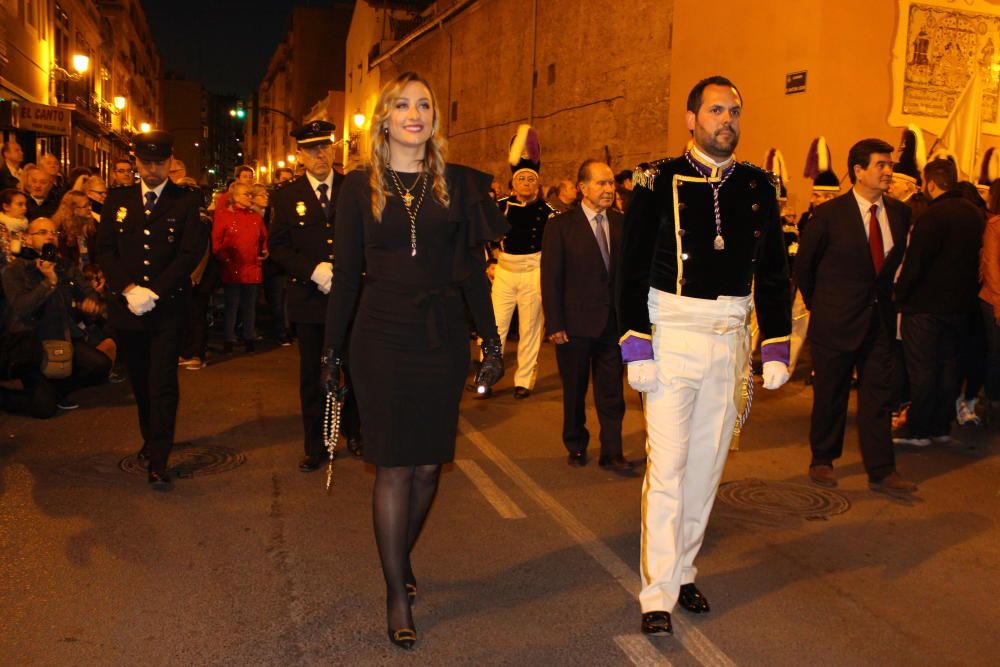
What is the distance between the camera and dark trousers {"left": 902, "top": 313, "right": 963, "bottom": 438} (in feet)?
26.9

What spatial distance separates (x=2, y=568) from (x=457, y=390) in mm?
2488

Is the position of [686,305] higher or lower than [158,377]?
higher

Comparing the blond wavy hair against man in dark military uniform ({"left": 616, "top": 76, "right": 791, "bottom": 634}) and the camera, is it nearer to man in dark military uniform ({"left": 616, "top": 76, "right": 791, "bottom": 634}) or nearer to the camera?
man in dark military uniform ({"left": 616, "top": 76, "right": 791, "bottom": 634})

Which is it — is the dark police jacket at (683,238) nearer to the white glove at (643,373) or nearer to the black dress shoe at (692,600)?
the white glove at (643,373)

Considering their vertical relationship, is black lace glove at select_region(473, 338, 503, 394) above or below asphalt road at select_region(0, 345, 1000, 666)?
above

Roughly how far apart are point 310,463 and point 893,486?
3919mm

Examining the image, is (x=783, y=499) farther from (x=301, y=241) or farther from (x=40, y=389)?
(x=40, y=389)

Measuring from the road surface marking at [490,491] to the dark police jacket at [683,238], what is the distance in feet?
6.82

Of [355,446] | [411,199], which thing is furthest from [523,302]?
[411,199]

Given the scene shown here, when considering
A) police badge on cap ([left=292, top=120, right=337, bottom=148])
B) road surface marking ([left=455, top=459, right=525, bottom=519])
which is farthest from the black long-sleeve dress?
police badge on cap ([left=292, top=120, right=337, bottom=148])

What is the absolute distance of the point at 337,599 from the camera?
4551 mm

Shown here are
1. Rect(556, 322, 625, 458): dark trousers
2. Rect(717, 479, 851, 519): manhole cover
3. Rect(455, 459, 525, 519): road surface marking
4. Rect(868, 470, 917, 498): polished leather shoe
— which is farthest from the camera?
Rect(556, 322, 625, 458): dark trousers

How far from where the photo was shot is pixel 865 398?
679 cm

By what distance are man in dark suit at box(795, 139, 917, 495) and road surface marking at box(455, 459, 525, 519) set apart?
2.21 m
